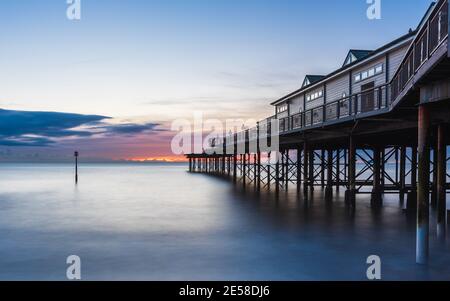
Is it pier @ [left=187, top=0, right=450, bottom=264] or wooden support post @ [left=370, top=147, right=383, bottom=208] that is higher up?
pier @ [left=187, top=0, right=450, bottom=264]

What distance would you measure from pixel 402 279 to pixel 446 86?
457cm

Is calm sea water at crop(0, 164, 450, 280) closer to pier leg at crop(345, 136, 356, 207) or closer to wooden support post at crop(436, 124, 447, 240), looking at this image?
pier leg at crop(345, 136, 356, 207)

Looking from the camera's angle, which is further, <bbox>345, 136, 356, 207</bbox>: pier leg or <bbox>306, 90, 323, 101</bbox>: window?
<bbox>306, 90, 323, 101</bbox>: window

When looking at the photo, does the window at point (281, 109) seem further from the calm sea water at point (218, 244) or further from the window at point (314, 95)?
the calm sea water at point (218, 244)

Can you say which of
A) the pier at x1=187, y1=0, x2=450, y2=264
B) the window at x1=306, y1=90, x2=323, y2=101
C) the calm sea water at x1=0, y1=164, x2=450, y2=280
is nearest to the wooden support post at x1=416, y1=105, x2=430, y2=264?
the pier at x1=187, y1=0, x2=450, y2=264

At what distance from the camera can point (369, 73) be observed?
2252 centimetres

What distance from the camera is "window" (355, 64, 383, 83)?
844 inches

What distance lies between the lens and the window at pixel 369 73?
70.3 ft

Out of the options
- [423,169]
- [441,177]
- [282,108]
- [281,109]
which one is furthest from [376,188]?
[281,109]

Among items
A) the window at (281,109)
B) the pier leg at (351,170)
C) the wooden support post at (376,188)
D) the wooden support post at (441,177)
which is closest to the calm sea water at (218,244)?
the wooden support post at (376,188)

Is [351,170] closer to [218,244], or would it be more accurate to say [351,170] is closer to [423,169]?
[218,244]

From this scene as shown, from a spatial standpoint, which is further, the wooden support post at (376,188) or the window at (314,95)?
the window at (314,95)

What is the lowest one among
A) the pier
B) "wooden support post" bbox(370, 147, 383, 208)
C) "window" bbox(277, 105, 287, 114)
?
"wooden support post" bbox(370, 147, 383, 208)

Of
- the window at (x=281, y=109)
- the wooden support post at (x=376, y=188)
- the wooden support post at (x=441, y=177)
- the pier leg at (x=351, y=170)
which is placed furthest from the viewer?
the window at (x=281, y=109)
